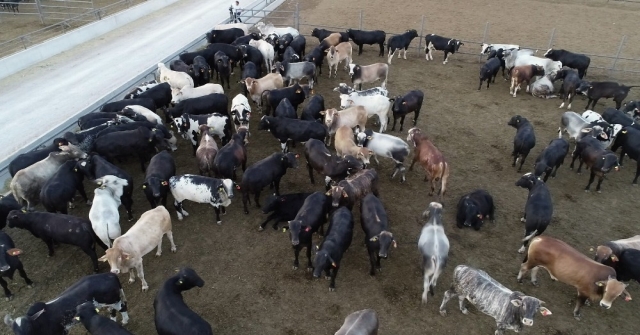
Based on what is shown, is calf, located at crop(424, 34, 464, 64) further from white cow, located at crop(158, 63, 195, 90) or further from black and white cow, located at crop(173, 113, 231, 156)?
black and white cow, located at crop(173, 113, 231, 156)

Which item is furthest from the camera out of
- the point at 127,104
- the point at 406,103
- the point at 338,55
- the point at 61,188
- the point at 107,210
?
the point at 338,55

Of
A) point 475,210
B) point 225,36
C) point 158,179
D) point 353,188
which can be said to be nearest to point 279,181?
point 353,188

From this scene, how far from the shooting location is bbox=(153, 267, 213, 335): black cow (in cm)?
609

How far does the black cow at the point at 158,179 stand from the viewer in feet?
29.6

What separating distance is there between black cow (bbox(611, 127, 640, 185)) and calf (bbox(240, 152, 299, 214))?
8549 millimetres

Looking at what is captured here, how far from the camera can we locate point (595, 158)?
33.6 feet

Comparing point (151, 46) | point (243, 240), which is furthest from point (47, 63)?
point (243, 240)

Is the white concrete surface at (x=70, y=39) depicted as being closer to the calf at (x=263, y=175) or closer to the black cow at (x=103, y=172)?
the black cow at (x=103, y=172)

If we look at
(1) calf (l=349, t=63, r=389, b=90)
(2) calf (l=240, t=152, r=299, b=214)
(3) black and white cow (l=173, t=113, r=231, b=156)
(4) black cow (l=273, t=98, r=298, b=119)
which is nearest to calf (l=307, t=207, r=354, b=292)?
(2) calf (l=240, t=152, r=299, b=214)

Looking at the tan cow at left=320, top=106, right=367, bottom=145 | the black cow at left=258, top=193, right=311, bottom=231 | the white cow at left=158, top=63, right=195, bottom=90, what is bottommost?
the black cow at left=258, top=193, right=311, bottom=231

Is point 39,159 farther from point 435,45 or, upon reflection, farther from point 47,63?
point 435,45

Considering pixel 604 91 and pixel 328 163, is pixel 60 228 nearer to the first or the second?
pixel 328 163

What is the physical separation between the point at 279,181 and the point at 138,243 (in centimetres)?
361

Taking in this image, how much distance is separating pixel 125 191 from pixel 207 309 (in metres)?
3.36
